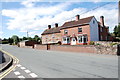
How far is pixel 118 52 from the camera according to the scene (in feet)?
54.4

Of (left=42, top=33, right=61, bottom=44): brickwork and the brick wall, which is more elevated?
(left=42, top=33, right=61, bottom=44): brickwork

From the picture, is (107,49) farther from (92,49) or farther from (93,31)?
(93,31)

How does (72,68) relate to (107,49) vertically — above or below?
below

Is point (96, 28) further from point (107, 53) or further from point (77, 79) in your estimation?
point (77, 79)

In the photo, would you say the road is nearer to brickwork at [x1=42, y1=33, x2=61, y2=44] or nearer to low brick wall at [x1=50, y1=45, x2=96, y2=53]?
low brick wall at [x1=50, y1=45, x2=96, y2=53]

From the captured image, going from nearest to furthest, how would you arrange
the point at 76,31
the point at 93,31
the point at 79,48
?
the point at 79,48 → the point at 93,31 → the point at 76,31

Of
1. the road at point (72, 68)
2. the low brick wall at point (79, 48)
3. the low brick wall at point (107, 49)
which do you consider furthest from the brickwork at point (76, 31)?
the road at point (72, 68)

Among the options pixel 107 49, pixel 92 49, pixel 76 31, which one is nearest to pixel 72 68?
pixel 107 49

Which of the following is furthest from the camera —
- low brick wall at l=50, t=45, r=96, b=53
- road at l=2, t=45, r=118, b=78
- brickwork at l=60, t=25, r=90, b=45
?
brickwork at l=60, t=25, r=90, b=45

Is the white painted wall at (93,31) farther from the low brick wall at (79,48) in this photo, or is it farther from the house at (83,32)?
the low brick wall at (79,48)

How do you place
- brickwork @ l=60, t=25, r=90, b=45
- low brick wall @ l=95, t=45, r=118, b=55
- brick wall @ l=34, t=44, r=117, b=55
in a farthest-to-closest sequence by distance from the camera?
brickwork @ l=60, t=25, r=90, b=45
brick wall @ l=34, t=44, r=117, b=55
low brick wall @ l=95, t=45, r=118, b=55

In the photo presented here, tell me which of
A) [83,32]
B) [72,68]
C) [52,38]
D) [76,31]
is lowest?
[72,68]

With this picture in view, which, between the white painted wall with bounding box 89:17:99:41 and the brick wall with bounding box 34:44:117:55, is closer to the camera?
the brick wall with bounding box 34:44:117:55

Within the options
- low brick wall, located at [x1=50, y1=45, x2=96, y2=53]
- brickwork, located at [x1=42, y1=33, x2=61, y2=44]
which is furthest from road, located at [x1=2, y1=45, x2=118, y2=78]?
brickwork, located at [x1=42, y1=33, x2=61, y2=44]
